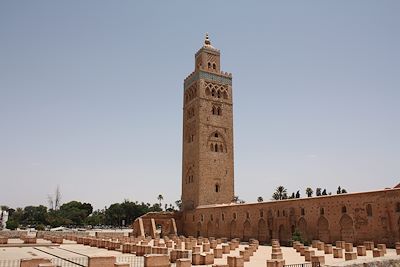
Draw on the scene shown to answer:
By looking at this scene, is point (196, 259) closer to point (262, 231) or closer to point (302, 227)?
point (302, 227)

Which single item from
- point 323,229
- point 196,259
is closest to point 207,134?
point 323,229

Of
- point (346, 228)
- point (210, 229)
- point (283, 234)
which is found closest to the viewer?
point (346, 228)

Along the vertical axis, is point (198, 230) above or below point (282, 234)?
below

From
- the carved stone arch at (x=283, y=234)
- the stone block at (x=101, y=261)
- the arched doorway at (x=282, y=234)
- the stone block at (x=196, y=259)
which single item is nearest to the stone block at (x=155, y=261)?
the stone block at (x=101, y=261)

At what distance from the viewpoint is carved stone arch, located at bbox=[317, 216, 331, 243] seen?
74.0 ft

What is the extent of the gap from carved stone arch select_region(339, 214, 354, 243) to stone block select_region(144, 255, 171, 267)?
42.3 ft

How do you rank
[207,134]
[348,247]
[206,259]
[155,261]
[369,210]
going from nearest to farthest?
[155,261]
[206,259]
[348,247]
[369,210]
[207,134]

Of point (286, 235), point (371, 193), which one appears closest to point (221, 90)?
point (286, 235)

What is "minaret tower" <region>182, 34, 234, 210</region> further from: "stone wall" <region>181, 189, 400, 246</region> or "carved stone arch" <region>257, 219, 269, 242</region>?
"carved stone arch" <region>257, 219, 269, 242</region>

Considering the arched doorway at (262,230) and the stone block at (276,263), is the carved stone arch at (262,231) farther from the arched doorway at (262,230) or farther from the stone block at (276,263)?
the stone block at (276,263)

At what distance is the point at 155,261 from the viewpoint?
12.4 meters

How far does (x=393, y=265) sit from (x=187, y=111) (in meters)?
32.8

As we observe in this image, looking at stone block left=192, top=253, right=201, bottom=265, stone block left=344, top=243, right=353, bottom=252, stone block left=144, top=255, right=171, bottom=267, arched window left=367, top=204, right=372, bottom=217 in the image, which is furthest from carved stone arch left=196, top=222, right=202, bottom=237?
stone block left=144, top=255, right=171, bottom=267

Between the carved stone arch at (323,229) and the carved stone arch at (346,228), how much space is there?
1145 mm
